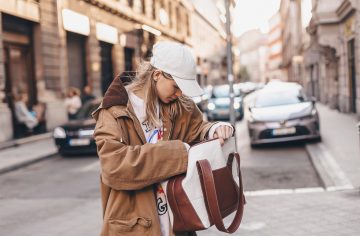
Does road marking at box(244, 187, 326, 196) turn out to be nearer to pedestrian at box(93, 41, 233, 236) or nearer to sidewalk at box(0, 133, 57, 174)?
pedestrian at box(93, 41, 233, 236)

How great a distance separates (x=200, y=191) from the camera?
2002mm

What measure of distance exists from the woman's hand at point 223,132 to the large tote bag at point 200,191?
0.14 m

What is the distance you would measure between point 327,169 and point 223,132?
21.1ft

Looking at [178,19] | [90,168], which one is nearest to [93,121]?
[90,168]

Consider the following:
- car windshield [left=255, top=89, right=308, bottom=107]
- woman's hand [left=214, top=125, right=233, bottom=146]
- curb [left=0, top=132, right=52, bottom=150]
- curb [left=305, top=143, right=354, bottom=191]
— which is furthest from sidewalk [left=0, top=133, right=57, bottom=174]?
woman's hand [left=214, top=125, right=233, bottom=146]

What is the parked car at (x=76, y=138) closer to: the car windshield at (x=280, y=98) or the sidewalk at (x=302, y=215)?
the car windshield at (x=280, y=98)

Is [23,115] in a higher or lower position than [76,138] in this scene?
higher

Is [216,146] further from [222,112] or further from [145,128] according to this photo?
[222,112]

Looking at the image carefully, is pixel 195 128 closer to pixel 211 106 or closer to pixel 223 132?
pixel 223 132

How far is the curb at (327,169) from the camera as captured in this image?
23.0 ft

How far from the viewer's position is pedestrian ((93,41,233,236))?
1.96 m

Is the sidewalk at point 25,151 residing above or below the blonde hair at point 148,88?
below

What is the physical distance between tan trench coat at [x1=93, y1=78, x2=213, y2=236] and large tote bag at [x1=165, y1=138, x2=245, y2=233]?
5 cm

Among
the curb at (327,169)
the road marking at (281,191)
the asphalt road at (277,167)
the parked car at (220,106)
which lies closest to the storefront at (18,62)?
the parked car at (220,106)
